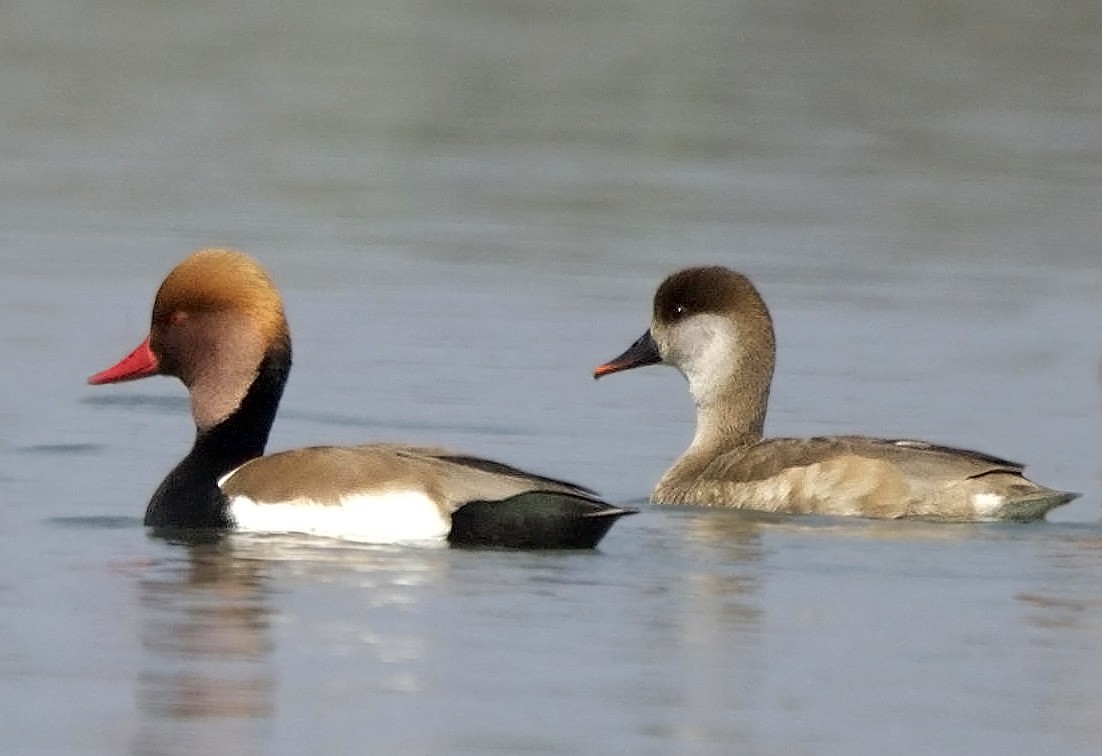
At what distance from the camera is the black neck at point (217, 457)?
33.9 feet

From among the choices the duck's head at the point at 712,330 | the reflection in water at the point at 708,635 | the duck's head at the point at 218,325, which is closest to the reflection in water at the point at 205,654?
the duck's head at the point at 218,325

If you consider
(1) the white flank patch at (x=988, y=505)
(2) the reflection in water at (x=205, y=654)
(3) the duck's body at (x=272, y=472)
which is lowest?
(2) the reflection in water at (x=205, y=654)

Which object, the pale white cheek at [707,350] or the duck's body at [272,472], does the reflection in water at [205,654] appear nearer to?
the duck's body at [272,472]

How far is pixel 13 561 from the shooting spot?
9750 mm

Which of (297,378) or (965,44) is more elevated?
(965,44)

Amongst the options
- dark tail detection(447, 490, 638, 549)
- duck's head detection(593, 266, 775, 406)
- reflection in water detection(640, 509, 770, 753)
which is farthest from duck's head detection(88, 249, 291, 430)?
duck's head detection(593, 266, 775, 406)

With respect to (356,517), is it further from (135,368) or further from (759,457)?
(759,457)

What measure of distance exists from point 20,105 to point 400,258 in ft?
26.7

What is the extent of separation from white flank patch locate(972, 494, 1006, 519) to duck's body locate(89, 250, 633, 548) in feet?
5.91

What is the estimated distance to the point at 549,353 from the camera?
48.1ft

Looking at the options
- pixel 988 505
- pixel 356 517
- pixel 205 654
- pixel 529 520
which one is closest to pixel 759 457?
pixel 988 505

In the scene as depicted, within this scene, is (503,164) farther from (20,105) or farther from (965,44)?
(965,44)

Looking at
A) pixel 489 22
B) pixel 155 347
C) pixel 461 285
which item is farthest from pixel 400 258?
pixel 489 22

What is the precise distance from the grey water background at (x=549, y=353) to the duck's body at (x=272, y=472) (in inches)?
5.9
